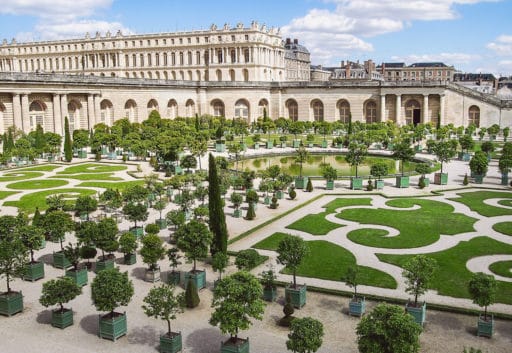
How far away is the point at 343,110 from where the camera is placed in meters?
82.4

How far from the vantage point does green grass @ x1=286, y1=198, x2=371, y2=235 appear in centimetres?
2758

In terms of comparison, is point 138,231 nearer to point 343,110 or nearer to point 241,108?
point 241,108

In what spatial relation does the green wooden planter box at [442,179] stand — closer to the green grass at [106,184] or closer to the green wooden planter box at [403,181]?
the green wooden planter box at [403,181]

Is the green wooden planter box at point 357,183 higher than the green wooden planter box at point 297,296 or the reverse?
higher

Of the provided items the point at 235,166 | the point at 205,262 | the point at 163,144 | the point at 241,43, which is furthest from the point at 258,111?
the point at 205,262

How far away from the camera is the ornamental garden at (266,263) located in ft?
52.4

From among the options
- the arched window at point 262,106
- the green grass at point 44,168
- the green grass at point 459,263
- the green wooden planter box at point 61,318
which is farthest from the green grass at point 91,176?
the arched window at point 262,106

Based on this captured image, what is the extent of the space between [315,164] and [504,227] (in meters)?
25.0

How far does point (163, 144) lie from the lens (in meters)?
44.6

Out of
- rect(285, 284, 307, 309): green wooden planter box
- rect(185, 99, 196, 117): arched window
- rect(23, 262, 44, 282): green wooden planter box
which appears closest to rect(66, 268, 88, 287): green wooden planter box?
rect(23, 262, 44, 282): green wooden planter box

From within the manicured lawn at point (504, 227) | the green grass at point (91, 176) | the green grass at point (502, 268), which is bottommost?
the green grass at point (502, 268)

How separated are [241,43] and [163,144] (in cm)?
5031

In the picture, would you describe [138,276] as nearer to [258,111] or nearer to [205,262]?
[205,262]

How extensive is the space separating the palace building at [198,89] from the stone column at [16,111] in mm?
104
